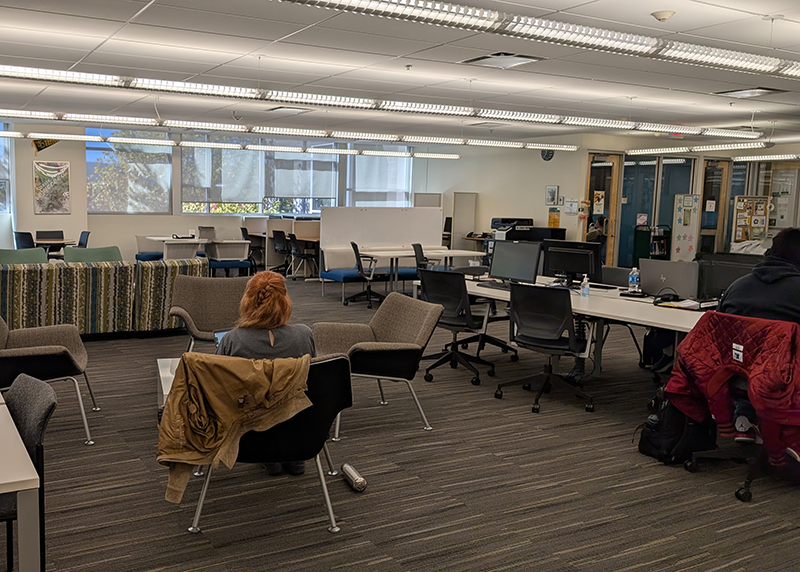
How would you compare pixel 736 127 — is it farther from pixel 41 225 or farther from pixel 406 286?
pixel 41 225

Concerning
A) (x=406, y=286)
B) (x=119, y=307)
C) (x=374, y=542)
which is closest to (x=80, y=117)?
(x=119, y=307)

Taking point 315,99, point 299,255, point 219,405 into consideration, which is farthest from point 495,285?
point 299,255

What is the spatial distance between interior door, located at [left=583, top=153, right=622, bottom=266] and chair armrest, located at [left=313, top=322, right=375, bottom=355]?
9.66 m

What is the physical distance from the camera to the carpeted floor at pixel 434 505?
9.98 feet

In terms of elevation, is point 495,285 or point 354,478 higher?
point 495,285

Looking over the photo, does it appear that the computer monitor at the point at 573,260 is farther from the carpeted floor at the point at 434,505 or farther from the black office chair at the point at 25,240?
the black office chair at the point at 25,240

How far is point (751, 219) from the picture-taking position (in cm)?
1441

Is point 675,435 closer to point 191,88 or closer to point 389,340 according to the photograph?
point 389,340

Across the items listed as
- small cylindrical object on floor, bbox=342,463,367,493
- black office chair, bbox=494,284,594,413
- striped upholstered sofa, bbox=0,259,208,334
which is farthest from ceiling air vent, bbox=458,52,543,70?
small cylindrical object on floor, bbox=342,463,367,493

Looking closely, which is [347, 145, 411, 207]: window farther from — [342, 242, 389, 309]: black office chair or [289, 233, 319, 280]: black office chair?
[342, 242, 389, 309]: black office chair

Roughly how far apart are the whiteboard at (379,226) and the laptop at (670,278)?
5941 millimetres

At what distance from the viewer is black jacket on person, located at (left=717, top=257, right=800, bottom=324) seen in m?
3.93

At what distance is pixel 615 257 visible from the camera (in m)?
14.4

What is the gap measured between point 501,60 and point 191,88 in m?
3.04
